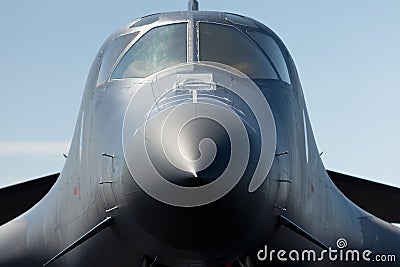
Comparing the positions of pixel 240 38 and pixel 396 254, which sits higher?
pixel 240 38

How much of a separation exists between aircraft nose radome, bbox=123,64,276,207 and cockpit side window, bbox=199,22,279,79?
87 centimetres

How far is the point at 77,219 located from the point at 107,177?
1.23 metres

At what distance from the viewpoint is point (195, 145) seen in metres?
4.31

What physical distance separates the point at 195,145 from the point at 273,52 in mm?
2446

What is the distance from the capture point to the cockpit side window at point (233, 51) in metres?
5.96

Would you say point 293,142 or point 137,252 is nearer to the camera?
point 137,252

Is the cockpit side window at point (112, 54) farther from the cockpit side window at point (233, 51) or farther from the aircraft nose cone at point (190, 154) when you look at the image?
the aircraft nose cone at point (190, 154)

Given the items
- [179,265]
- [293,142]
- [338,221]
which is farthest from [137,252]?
[338,221]

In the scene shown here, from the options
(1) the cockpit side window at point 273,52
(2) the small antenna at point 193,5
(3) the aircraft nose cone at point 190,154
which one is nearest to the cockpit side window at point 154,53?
(1) the cockpit side window at point 273,52

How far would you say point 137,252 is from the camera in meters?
5.23

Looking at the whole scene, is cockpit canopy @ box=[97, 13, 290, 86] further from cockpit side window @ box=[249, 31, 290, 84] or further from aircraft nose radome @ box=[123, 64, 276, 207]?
aircraft nose radome @ box=[123, 64, 276, 207]

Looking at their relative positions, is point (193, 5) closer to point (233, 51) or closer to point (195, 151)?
point (233, 51)

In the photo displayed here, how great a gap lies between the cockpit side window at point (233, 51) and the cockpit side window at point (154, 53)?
0.59 ft

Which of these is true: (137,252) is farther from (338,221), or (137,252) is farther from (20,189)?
(20,189)
